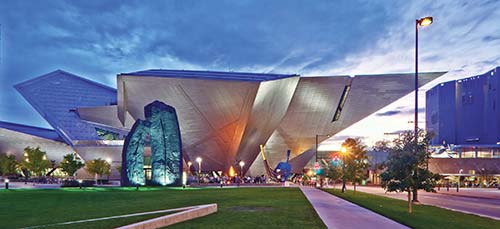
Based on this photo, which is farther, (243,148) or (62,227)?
(243,148)

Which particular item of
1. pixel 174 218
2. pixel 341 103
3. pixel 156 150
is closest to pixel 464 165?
pixel 341 103

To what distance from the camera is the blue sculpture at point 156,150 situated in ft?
112

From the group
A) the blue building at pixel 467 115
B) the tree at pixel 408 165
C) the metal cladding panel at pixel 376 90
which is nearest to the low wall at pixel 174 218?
the tree at pixel 408 165

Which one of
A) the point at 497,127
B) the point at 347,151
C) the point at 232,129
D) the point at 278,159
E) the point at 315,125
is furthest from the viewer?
the point at 497,127

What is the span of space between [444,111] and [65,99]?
109m

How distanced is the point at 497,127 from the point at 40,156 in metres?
108

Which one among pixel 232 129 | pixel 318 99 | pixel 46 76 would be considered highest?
pixel 46 76

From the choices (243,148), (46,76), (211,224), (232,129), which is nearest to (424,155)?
(211,224)

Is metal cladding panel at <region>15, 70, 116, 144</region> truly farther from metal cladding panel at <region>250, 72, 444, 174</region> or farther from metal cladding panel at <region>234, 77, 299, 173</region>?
metal cladding panel at <region>250, 72, 444, 174</region>

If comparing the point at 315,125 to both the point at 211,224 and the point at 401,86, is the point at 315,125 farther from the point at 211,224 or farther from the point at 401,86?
the point at 211,224

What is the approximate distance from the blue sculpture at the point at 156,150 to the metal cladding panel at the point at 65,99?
110ft

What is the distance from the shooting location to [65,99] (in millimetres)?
67688

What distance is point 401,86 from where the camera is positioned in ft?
170

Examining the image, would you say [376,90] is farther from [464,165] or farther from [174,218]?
[174,218]
